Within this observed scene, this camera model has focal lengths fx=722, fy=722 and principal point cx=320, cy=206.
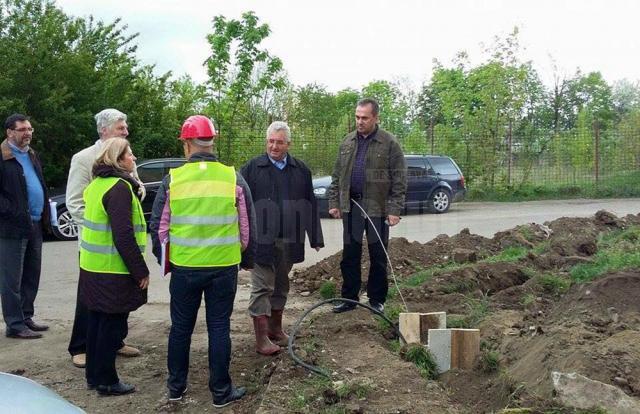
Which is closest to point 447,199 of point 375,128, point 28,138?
point 375,128

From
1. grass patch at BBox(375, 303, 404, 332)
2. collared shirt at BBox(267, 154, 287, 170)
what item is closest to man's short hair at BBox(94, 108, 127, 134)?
collared shirt at BBox(267, 154, 287, 170)

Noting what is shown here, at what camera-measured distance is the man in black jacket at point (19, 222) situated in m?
6.84

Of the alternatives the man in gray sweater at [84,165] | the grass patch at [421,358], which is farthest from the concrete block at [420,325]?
the man in gray sweater at [84,165]

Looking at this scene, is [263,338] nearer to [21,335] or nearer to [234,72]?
[21,335]

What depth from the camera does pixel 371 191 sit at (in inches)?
283

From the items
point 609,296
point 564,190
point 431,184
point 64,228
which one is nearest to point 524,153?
point 564,190

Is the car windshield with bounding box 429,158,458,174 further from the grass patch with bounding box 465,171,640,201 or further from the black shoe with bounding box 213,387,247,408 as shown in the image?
the black shoe with bounding box 213,387,247,408

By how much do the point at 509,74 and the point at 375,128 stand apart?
1831cm

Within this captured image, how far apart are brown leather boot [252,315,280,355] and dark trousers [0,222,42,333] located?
2.49 metres

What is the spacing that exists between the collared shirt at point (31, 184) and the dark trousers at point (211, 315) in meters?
2.62

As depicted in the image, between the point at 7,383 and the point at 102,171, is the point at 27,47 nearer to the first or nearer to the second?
the point at 102,171

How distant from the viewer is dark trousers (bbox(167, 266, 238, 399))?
5.10 metres

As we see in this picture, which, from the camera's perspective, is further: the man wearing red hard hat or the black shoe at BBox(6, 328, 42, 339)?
the black shoe at BBox(6, 328, 42, 339)

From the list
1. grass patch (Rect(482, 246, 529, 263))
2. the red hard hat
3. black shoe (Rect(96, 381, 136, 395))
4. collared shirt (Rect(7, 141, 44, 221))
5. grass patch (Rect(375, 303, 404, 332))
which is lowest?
black shoe (Rect(96, 381, 136, 395))
